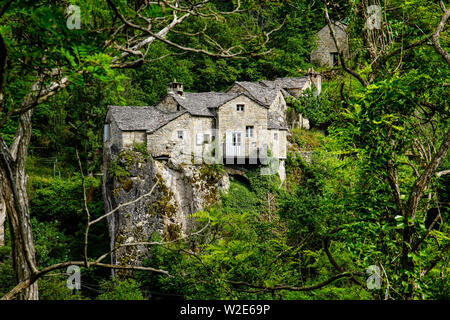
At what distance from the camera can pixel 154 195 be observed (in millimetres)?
30078

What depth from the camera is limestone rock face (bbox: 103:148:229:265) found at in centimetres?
2922

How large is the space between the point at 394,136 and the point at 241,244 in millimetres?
15287

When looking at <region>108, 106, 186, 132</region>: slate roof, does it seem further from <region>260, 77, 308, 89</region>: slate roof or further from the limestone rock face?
<region>260, 77, 308, 89</region>: slate roof

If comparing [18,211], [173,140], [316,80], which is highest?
[316,80]

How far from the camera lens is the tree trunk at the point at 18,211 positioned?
4508 mm

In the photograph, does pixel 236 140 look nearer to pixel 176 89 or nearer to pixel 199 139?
pixel 199 139

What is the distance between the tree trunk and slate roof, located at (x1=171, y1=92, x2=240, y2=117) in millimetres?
26932

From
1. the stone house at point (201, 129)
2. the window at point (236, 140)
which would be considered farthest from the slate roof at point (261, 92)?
the window at point (236, 140)

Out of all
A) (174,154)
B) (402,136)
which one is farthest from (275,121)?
(402,136)

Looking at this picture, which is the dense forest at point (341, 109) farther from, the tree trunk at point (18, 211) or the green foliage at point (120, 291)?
the green foliage at point (120, 291)

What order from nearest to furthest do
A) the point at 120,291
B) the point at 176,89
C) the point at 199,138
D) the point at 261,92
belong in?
the point at 120,291 → the point at 199,138 → the point at 176,89 → the point at 261,92

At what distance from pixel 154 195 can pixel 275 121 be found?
35.3ft

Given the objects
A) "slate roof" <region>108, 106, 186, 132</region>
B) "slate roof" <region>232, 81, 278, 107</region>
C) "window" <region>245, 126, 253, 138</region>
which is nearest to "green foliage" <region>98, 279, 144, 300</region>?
"slate roof" <region>108, 106, 186, 132</region>

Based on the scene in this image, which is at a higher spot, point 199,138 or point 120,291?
point 199,138
